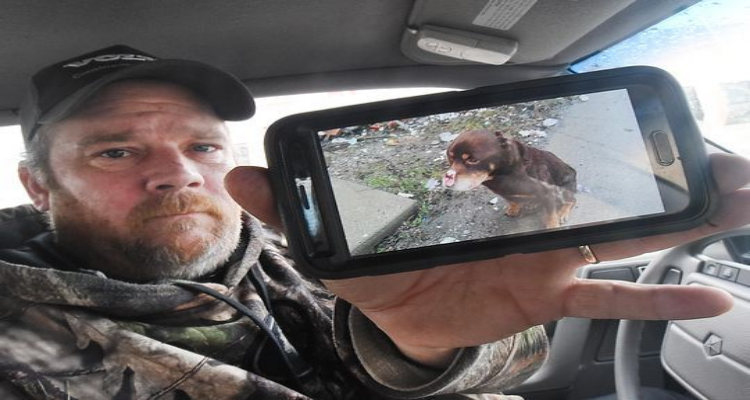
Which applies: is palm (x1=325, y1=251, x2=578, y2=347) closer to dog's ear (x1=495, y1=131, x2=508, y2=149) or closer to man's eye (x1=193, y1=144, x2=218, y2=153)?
dog's ear (x1=495, y1=131, x2=508, y2=149)

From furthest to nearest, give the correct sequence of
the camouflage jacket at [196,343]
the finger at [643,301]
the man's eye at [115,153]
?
the man's eye at [115,153] < the camouflage jacket at [196,343] < the finger at [643,301]

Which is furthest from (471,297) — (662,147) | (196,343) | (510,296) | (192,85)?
(192,85)

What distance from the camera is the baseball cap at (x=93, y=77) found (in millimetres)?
1007

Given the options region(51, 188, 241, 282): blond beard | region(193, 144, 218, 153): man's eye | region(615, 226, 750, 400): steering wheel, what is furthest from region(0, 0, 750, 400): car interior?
region(51, 188, 241, 282): blond beard

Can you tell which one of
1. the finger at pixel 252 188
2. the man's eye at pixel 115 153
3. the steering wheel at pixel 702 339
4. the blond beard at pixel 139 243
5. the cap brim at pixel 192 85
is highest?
the cap brim at pixel 192 85

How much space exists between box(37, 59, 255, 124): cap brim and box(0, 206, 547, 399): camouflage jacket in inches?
11.0

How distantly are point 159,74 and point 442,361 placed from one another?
794mm

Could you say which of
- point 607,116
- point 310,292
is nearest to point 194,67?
point 310,292

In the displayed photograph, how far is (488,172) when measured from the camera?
2.04ft

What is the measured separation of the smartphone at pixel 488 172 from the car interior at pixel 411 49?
0.31 metres

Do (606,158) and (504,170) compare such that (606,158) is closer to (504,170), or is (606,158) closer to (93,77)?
(504,170)

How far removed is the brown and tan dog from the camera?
618 mm

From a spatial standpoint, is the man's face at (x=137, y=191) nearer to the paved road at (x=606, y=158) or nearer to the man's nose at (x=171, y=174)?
the man's nose at (x=171, y=174)

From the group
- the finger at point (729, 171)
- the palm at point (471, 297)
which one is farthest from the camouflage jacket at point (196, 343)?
the finger at point (729, 171)
